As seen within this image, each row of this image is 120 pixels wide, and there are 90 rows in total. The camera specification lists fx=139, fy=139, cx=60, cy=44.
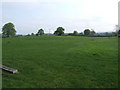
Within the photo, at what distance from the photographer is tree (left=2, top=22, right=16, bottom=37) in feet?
208

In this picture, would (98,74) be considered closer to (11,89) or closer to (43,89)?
(43,89)

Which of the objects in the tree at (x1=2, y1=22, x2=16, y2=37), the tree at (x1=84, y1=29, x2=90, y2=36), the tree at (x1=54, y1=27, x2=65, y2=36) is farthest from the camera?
the tree at (x1=84, y1=29, x2=90, y2=36)

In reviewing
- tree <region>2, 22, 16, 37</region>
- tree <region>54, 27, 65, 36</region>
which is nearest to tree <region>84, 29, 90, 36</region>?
tree <region>54, 27, 65, 36</region>

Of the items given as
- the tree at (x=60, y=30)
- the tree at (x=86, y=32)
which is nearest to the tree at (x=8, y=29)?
the tree at (x=60, y=30)

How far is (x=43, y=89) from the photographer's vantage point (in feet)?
15.7

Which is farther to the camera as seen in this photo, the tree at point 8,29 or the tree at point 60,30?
the tree at point 60,30

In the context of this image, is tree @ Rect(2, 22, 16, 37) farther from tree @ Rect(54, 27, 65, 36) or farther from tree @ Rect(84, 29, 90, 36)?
tree @ Rect(84, 29, 90, 36)

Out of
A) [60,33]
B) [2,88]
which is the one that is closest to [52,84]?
[2,88]

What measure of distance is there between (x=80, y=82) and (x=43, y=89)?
59.6 inches

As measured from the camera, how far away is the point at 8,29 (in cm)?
6300

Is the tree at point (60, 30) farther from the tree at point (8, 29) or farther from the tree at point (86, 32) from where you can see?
the tree at point (8, 29)

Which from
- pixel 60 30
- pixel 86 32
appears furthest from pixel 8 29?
pixel 86 32

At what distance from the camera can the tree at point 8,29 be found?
63.3m

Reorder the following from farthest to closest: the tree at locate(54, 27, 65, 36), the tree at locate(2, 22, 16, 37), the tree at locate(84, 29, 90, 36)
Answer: the tree at locate(84, 29, 90, 36)
the tree at locate(54, 27, 65, 36)
the tree at locate(2, 22, 16, 37)
